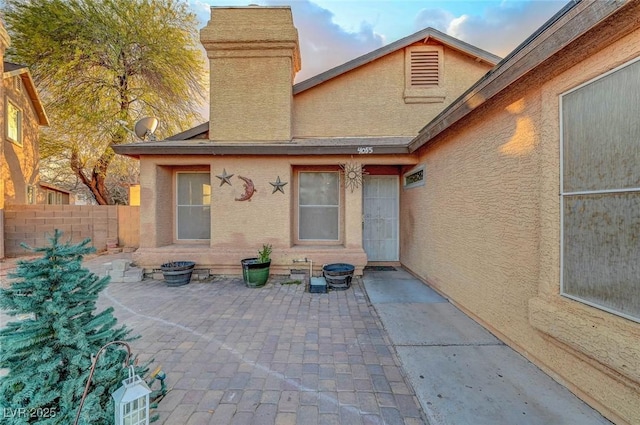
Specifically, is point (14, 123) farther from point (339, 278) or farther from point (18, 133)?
point (339, 278)

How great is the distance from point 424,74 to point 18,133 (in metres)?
15.0

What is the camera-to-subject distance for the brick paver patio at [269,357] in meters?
2.23

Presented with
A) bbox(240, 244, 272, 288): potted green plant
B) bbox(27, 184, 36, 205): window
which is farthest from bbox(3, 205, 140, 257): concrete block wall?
bbox(240, 244, 272, 288): potted green plant

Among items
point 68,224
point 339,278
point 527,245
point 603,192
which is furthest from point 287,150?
point 68,224

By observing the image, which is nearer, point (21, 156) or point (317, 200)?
point (317, 200)

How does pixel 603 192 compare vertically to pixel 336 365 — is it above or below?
above

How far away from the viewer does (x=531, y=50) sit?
2.49m

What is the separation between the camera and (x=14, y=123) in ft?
32.4

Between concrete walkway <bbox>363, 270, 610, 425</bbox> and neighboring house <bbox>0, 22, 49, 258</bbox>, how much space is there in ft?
39.3

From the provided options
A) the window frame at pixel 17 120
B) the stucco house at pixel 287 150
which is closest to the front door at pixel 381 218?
the stucco house at pixel 287 150

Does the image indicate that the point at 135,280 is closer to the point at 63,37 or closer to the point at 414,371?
the point at 414,371

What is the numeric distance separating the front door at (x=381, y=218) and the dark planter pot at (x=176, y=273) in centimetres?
456

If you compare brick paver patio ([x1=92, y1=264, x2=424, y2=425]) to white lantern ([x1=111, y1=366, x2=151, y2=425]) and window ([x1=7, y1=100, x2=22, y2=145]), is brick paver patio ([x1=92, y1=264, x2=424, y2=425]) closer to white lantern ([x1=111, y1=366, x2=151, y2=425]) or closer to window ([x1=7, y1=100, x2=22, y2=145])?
white lantern ([x1=111, y1=366, x2=151, y2=425])

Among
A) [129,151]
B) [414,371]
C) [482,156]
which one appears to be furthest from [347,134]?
[414,371]
